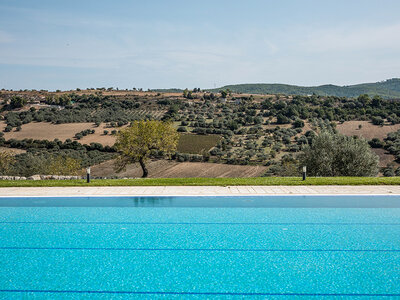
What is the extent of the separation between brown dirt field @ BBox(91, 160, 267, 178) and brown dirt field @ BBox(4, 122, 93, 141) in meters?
17.5

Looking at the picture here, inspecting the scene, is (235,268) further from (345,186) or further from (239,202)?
(345,186)

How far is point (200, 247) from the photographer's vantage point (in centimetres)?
806

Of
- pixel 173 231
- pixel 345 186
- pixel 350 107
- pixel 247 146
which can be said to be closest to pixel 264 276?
pixel 173 231

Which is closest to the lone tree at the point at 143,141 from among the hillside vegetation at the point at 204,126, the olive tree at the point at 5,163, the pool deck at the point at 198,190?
the hillside vegetation at the point at 204,126

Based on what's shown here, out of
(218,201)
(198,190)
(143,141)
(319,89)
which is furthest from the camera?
(319,89)

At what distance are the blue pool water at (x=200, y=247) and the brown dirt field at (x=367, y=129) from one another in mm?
45808

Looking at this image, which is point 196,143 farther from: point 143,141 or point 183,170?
point 143,141

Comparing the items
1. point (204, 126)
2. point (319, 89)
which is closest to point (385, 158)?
point (204, 126)

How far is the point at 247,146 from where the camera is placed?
49.4m

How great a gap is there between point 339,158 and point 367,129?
37.3m

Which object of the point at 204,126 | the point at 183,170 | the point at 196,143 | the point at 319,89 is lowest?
the point at 183,170

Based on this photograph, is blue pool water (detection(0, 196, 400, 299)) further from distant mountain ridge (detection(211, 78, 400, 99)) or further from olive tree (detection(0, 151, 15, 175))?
distant mountain ridge (detection(211, 78, 400, 99))

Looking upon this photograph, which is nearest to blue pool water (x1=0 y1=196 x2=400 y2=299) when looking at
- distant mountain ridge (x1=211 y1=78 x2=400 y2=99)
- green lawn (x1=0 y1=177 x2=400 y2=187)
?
A: green lawn (x1=0 y1=177 x2=400 y2=187)

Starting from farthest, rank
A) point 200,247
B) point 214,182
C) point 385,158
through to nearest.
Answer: point 385,158 < point 214,182 < point 200,247
